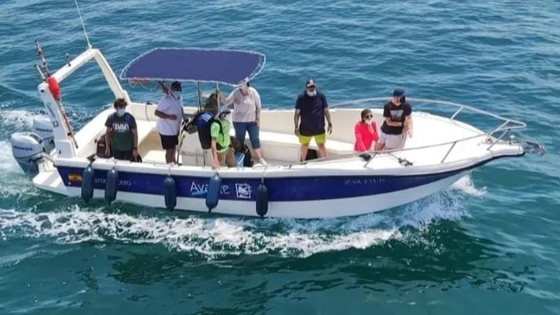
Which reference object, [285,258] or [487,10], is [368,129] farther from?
[487,10]

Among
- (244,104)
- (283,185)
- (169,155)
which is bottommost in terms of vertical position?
(283,185)

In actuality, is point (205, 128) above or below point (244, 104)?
below

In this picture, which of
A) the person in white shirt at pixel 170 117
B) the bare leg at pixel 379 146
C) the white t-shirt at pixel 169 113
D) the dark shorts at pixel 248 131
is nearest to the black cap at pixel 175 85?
the person in white shirt at pixel 170 117

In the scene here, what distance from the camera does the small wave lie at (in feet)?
47.6

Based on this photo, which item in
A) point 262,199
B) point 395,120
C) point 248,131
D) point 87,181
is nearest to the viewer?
point 395,120

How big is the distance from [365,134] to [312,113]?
1.11 metres

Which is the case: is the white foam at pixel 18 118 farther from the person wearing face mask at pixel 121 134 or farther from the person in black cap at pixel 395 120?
the person in black cap at pixel 395 120

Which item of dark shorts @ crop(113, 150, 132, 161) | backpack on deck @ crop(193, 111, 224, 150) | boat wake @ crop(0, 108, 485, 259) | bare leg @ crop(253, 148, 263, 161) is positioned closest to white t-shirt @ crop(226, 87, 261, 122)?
backpack on deck @ crop(193, 111, 224, 150)

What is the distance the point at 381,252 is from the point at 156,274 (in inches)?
162

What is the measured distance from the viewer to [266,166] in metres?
14.6

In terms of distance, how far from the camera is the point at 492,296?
13.0 metres

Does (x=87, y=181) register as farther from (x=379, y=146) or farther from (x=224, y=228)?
(x=379, y=146)

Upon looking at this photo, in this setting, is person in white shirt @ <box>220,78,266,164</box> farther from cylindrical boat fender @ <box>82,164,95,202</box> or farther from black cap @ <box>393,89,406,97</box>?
cylindrical boat fender @ <box>82,164,95,202</box>

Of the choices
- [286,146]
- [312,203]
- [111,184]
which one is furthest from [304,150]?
[111,184]
